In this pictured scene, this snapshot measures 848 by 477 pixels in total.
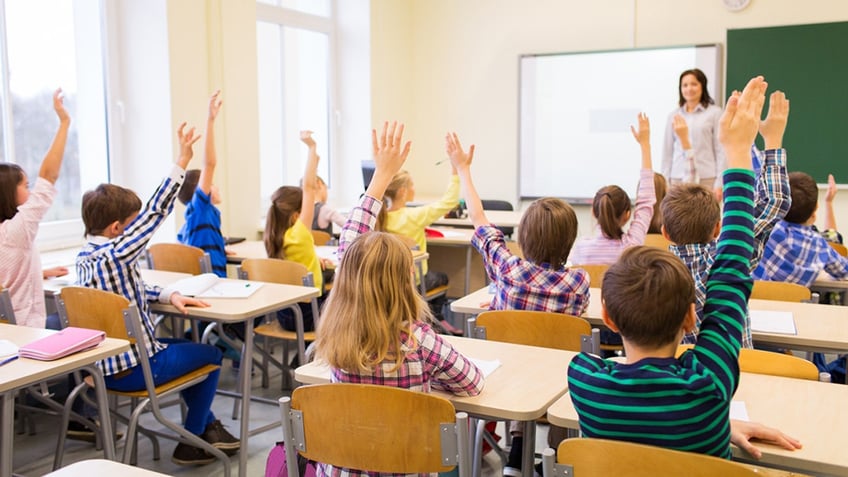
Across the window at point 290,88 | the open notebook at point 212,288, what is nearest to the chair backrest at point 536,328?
the open notebook at point 212,288

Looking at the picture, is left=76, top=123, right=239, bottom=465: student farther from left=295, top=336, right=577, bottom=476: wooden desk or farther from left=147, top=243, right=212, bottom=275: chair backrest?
left=295, top=336, right=577, bottom=476: wooden desk

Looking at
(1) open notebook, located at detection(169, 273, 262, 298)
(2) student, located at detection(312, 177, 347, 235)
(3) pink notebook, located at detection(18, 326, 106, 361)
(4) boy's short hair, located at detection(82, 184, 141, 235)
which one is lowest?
(3) pink notebook, located at detection(18, 326, 106, 361)

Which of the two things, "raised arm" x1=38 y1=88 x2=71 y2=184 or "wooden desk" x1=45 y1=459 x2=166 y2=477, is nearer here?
"wooden desk" x1=45 y1=459 x2=166 y2=477

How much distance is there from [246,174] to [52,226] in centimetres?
130

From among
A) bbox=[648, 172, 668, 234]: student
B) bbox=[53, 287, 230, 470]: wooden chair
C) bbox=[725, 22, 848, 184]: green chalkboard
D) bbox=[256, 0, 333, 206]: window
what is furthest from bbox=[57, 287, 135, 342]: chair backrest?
bbox=[725, 22, 848, 184]: green chalkboard

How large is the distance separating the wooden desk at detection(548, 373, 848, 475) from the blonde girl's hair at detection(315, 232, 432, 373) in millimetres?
411

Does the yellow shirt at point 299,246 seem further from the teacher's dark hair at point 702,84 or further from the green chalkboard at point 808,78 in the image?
the green chalkboard at point 808,78

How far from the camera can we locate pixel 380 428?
176 cm

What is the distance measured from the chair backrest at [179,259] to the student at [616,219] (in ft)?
6.14

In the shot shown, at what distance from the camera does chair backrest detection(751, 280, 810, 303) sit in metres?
3.24

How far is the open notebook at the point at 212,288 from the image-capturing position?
3.19 metres

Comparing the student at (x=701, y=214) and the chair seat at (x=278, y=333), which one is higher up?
the student at (x=701, y=214)

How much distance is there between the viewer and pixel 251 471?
3.17 m

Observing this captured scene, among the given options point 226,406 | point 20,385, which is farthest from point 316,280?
point 20,385
